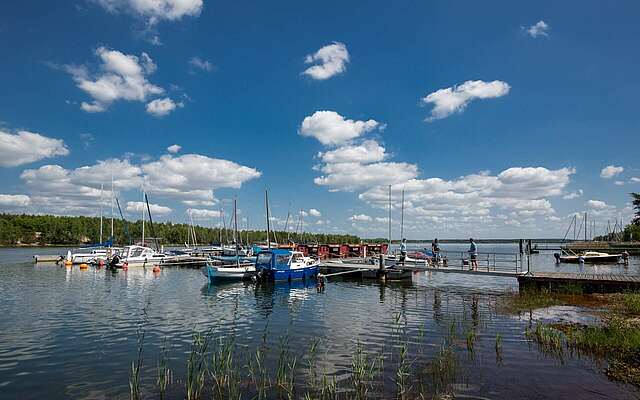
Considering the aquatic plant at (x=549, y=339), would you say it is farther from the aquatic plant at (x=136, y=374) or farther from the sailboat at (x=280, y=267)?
the sailboat at (x=280, y=267)

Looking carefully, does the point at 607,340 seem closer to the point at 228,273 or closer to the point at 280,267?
the point at 280,267

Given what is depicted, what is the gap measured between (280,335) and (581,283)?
23.3 meters

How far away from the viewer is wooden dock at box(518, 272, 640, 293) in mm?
27859

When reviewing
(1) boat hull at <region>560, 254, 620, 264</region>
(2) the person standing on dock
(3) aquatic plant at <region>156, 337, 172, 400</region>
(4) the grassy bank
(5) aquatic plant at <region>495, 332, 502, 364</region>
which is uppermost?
(2) the person standing on dock

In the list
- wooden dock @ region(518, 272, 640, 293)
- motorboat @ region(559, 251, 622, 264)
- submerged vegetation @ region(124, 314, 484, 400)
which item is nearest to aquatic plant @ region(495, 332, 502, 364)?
submerged vegetation @ region(124, 314, 484, 400)

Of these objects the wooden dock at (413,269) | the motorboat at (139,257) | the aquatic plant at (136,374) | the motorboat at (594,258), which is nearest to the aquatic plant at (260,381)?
the aquatic plant at (136,374)

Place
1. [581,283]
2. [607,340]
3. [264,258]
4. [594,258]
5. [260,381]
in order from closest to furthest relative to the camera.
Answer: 1. [260,381]
2. [607,340]
3. [581,283]
4. [264,258]
5. [594,258]

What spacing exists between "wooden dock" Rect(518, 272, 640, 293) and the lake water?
252cm

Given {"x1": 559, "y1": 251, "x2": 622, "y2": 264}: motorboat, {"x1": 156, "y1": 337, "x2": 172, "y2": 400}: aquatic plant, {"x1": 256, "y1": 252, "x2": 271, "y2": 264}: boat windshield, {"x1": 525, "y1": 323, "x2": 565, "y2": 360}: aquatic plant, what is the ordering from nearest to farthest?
1. {"x1": 156, "y1": 337, "x2": 172, "y2": 400}: aquatic plant
2. {"x1": 525, "y1": 323, "x2": 565, "y2": 360}: aquatic plant
3. {"x1": 256, "y1": 252, "x2": 271, "y2": 264}: boat windshield
4. {"x1": 559, "y1": 251, "x2": 622, "y2": 264}: motorboat

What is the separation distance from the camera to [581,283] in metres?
28.9

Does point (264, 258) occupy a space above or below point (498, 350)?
above

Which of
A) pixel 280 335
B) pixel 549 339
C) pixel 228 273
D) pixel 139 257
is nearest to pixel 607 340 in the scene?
pixel 549 339

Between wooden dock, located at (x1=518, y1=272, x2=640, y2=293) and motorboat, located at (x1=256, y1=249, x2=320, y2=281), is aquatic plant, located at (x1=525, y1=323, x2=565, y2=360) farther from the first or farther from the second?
motorboat, located at (x1=256, y1=249, x2=320, y2=281)

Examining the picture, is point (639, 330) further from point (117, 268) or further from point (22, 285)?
point (117, 268)
